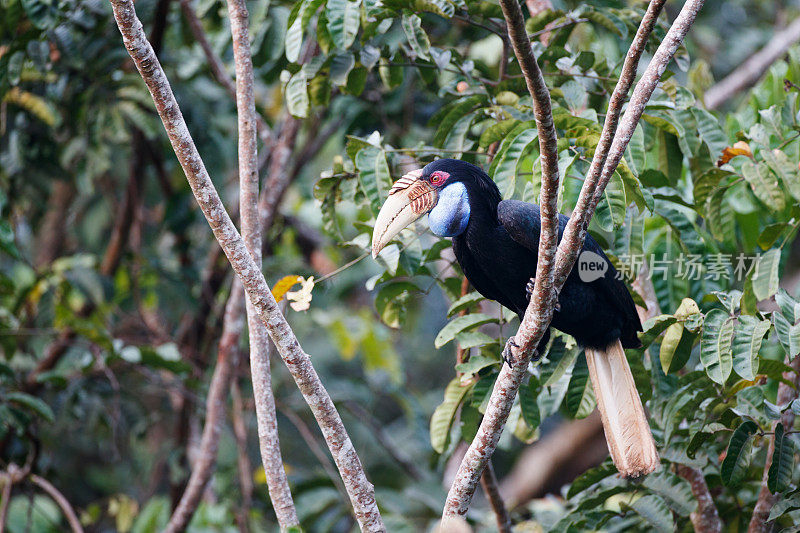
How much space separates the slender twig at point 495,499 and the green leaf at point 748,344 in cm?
84

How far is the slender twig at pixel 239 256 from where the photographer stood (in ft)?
5.99

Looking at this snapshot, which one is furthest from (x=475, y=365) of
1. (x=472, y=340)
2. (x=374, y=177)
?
(x=374, y=177)

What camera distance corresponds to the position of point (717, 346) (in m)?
2.11

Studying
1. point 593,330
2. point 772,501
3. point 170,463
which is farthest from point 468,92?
point 170,463

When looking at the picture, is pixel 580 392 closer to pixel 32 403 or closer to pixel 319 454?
pixel 319 454

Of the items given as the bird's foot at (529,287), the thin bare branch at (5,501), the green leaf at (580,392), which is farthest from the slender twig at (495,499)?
the thin bare branch at (5,501)

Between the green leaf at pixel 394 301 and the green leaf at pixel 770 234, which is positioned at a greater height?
the green leaf at pixel 770 234

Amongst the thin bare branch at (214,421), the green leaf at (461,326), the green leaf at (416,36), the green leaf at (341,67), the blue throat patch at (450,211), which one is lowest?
the thin bare branch at (214,421)

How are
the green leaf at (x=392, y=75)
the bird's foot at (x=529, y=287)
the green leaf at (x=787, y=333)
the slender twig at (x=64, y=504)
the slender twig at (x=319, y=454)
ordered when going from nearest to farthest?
the green leaf at (x=787, y=333) < the bird's foot at (x=529, y=287) < the green leaf at (x=392, y=75) < the slender twig at (x=64, y=504) < the slender twig at (x=319, y=454)

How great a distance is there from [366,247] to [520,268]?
19.4 inches

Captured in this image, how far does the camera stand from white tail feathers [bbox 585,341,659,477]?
7.57 feet

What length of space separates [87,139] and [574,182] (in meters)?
2.44

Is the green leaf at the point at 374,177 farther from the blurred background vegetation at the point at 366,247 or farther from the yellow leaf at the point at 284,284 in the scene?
the yellow leaf at the point at 284,284

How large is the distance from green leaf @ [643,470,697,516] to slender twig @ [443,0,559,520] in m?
0.76
